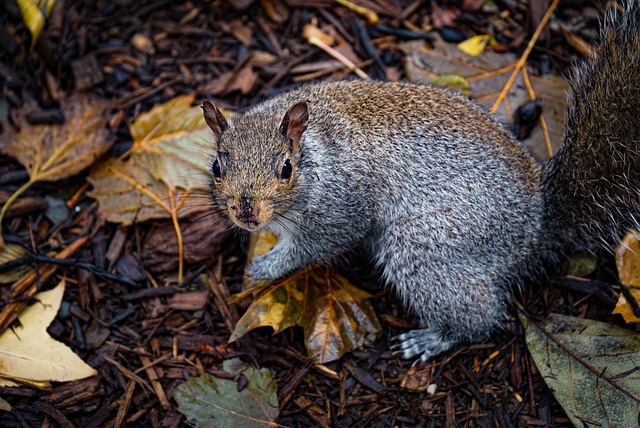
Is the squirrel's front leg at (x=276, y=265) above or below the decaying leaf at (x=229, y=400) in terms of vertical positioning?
above

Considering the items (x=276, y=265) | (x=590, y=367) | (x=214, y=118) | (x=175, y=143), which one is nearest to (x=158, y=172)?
(x=175, y=143)

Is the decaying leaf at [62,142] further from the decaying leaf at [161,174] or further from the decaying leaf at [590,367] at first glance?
the decaying leaf at [590,367]

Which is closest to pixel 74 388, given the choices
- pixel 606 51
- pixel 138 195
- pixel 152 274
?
pixel 152 274

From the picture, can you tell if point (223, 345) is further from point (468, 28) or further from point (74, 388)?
point (468, 28)

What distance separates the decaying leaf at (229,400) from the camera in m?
3.02

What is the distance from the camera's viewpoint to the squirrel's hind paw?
3.30 meters

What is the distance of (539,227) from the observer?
3217 mm

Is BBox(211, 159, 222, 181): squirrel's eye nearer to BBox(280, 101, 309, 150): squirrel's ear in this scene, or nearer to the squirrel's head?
the squirrel's head

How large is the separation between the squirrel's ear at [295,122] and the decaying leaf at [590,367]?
5.54ft

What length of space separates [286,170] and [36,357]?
172 cm

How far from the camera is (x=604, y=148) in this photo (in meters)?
2.92

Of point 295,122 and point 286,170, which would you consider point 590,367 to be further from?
point 295,122

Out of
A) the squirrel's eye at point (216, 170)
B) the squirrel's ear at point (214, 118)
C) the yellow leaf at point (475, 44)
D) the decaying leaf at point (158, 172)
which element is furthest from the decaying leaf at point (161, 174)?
the yellow leaf at point (475, 44)

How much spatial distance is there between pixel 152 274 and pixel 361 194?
57.8 inches
